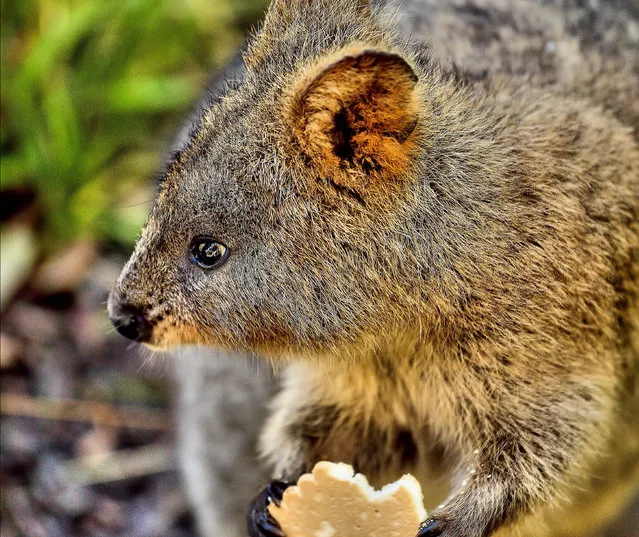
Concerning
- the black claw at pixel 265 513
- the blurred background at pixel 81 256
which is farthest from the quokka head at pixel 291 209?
the blurred background at pixel 81 256

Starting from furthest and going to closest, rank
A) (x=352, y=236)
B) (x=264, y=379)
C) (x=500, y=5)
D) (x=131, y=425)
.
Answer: (x=131, y=425)
(x=264, y=379)
(x=500, y=5)
(x=352, y=236)

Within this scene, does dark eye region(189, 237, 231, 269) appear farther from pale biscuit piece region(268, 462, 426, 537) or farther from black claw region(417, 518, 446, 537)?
black claw region(417, 518, 446, 537)

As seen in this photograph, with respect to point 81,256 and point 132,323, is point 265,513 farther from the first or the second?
point 81,256

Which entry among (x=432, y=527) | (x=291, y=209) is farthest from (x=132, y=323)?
(x=432, y=527)

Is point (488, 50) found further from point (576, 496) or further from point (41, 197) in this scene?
point (41, 197)

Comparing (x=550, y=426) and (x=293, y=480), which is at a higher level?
(x=550, y=426)

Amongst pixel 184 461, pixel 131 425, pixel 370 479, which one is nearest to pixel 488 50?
pixel 370 479

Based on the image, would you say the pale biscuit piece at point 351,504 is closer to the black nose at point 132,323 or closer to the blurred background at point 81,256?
the black nose at point 132,323

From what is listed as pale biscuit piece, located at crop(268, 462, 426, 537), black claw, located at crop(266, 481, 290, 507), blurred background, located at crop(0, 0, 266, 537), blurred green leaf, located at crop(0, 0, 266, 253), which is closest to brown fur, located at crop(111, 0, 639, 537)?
pale biscuit piece, located at crop(268, 462, 426, 537)
